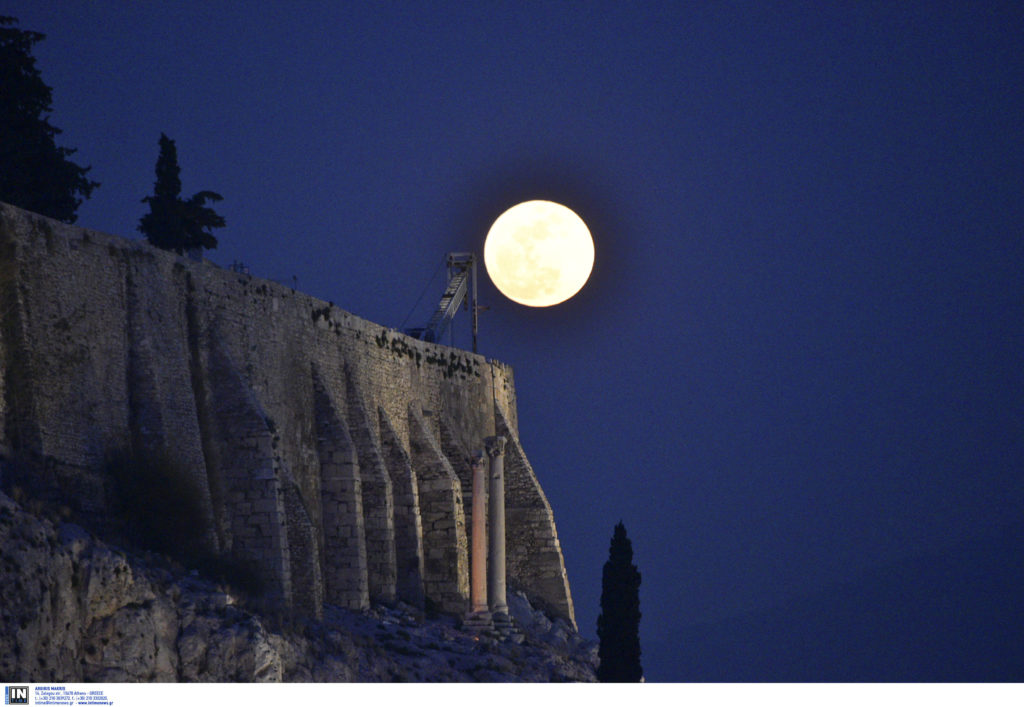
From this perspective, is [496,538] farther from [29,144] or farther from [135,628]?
[135,628]

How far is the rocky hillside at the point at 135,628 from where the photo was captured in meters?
23.3

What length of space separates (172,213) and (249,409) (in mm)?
11378

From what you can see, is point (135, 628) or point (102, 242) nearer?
point (135, 628)

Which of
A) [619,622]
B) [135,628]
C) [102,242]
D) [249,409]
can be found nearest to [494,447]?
[619,622]

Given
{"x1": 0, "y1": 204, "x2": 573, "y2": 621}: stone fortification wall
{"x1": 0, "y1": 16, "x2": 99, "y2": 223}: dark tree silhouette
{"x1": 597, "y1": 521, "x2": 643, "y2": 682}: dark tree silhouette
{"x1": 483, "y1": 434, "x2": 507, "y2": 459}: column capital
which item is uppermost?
{"x1": 0, "y1": 16, "x2": 99, "y2": 223}: dark tree silhouette

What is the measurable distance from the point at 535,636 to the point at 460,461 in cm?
526

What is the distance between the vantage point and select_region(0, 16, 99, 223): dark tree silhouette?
125 ft

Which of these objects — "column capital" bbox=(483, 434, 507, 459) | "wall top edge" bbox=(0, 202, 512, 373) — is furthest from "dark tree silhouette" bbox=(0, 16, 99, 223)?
"column capital" bbox=(483, 434, 507, 459)

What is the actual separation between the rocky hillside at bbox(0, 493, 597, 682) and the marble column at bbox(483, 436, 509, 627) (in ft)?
30.1

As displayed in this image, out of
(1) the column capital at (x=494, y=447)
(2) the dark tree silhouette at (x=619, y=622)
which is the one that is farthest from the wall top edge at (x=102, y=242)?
(2) the dark tree silhouette at (x=619, y=622)

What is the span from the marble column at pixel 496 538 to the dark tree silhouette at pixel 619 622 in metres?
5.50

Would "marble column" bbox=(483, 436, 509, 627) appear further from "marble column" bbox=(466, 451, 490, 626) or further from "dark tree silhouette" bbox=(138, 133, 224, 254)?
"dark tree silhouette" bbox=(138, 133, 224, 254)

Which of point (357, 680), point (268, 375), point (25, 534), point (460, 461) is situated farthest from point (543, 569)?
point (25, 534)

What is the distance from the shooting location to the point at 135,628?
25.4m
